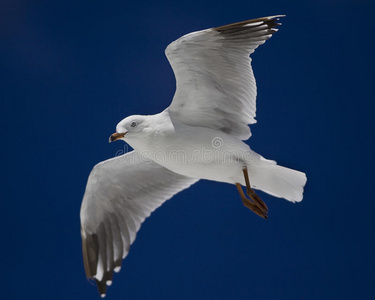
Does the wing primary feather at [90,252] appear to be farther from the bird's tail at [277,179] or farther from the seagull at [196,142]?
the bird's tail at [277,179]

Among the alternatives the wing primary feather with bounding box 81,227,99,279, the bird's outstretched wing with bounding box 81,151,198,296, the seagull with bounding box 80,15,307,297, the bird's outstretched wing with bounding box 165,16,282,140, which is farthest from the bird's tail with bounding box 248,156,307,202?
the wing primary feather with bounding box 81,227,99,279

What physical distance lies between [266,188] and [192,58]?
1218mm

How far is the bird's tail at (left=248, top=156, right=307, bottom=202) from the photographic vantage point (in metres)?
4.29

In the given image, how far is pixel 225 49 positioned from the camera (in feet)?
13.2

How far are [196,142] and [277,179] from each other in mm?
688

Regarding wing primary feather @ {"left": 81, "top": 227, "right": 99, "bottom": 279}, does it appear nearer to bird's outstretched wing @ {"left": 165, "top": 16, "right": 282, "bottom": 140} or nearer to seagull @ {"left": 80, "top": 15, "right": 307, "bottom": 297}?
seagull @ {"left": 80, "top": 15, "right": 307, "bottom": 297}

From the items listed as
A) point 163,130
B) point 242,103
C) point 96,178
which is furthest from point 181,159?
point 96,178

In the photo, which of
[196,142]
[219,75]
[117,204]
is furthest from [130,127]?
[117,204]

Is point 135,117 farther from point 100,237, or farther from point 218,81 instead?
point 100,237

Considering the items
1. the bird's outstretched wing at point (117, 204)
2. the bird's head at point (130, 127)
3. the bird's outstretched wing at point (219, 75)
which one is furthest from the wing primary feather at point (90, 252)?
the bird's outstretched wing at point (219, 75)

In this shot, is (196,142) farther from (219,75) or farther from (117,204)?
(117,204)

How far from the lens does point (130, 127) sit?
4113 mm

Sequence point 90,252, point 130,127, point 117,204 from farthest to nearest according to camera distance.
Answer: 1. point 117,204
2. point 90,252
3. point 130,127

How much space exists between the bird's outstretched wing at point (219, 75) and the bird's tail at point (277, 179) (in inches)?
11.9
